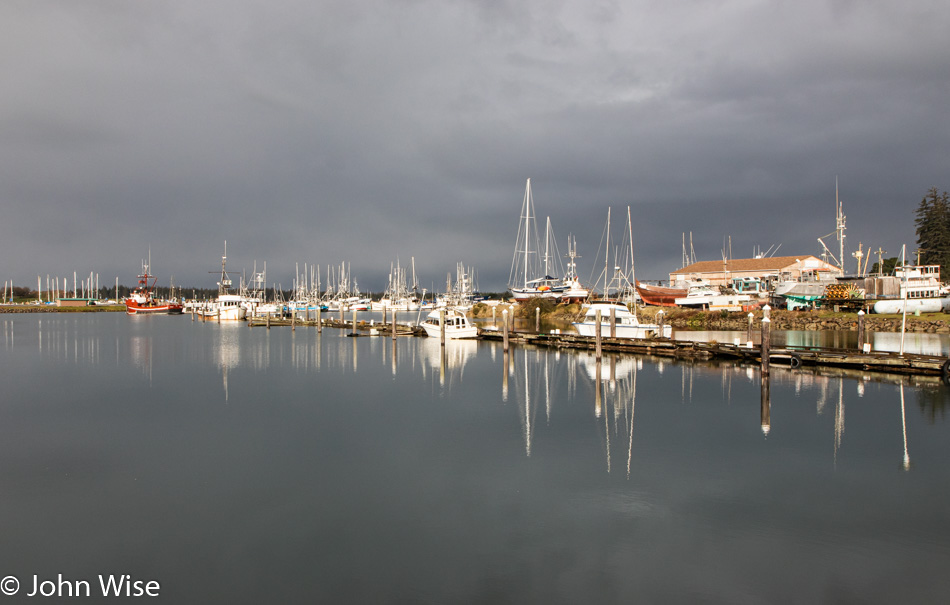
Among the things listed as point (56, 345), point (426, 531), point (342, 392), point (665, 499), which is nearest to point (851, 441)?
point (665, 499)

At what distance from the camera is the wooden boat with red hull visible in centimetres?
7869

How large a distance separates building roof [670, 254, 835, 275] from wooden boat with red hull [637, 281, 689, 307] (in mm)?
20228

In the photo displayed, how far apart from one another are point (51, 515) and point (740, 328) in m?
62.2

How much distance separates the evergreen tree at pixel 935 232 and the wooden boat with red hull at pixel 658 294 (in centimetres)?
3866

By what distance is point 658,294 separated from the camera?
7900 cm

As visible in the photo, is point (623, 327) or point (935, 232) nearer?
point (623, 327)

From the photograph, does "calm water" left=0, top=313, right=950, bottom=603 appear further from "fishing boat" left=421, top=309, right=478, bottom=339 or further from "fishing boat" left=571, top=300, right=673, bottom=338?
"fishing boat" left=421, top=309, right=478, bottom=339

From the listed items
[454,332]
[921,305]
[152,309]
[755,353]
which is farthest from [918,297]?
[152,309]

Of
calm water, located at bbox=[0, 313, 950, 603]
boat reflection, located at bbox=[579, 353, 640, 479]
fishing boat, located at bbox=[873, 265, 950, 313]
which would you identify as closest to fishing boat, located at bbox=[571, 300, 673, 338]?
boat reflection, located at bbox=[579, 353, 640, 479]

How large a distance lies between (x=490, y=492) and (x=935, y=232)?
329 feet

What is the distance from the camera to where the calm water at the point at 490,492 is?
10.4 meters

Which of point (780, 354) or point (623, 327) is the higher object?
point (623, 327)

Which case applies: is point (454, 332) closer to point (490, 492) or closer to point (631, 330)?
point (631, 330)

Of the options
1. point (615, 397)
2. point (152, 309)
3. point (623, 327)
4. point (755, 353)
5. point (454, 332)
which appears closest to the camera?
point (615, 397)
